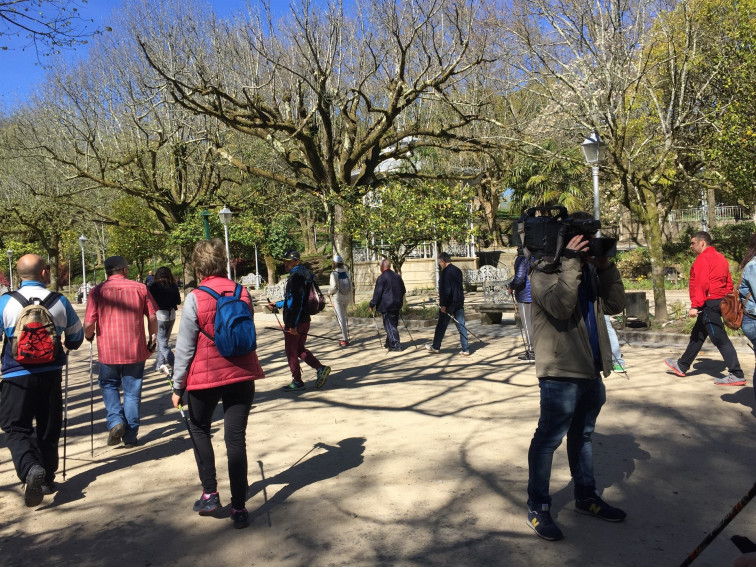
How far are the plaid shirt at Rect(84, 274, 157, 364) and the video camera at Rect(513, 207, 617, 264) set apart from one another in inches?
142

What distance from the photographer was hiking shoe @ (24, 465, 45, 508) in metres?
4.46

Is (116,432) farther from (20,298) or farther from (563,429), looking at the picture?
(563,429)

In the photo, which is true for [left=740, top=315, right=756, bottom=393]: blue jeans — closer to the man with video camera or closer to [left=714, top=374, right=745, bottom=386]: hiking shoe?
[left=714, top=374, right=745, bottom=386]: hiking shoe

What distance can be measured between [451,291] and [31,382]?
22.2ft

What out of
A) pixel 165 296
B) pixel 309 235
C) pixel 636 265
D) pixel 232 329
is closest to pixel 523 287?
pixel 165 296

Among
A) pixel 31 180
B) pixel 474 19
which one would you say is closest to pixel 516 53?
pixel 474 19

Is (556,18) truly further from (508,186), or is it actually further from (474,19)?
(508,186)

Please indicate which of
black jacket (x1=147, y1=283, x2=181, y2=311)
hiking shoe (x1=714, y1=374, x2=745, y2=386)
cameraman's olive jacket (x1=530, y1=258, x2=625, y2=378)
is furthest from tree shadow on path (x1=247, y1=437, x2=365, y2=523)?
black jacket (x1=147, y1=283, x2=181, y2=311)

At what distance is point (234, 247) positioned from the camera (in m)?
38.8

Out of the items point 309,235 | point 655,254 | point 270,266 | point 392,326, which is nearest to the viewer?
point 392,326

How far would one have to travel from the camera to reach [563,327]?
3619 millimetres

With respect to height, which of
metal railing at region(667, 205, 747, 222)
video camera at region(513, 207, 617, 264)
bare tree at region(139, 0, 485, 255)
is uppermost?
bare tree at region(139, 0, 485, 255)

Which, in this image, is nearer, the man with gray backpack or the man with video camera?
the man with video camera

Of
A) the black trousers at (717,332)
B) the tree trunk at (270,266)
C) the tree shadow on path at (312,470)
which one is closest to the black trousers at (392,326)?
the black trousers at (717,332)
